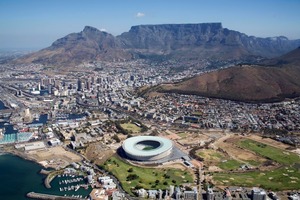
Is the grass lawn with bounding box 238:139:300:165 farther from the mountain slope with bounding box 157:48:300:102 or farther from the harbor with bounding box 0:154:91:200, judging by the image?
the mountain slope with bounding box 157:48:300:102

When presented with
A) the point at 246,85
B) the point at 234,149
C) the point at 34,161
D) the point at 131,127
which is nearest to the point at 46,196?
the point at 34,161

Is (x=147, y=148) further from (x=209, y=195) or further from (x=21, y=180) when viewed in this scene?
(x=21, y=180)

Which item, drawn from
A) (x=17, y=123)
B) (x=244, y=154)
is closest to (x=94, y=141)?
(x=17, y=123)

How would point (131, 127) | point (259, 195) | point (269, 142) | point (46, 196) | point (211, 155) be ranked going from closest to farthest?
point (259, 195), point (46, 196), point (211, 155), point (269, 142), point (131, 127)

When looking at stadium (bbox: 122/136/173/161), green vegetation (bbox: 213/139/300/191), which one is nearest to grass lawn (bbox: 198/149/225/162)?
green vegetation (bbox: 213/139/300/191)

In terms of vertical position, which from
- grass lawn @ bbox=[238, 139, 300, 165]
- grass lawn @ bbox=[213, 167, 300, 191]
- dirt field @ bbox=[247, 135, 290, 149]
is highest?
dirt field @ bbox=[247, 135, 290, 149]

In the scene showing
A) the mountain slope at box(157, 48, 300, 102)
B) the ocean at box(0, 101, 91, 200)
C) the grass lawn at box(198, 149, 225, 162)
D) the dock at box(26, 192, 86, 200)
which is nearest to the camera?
the dock at box(26, 192, 86, 200)

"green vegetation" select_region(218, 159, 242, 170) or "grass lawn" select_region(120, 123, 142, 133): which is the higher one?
"grass lawn" select_region(120, 123, 142, 133)
